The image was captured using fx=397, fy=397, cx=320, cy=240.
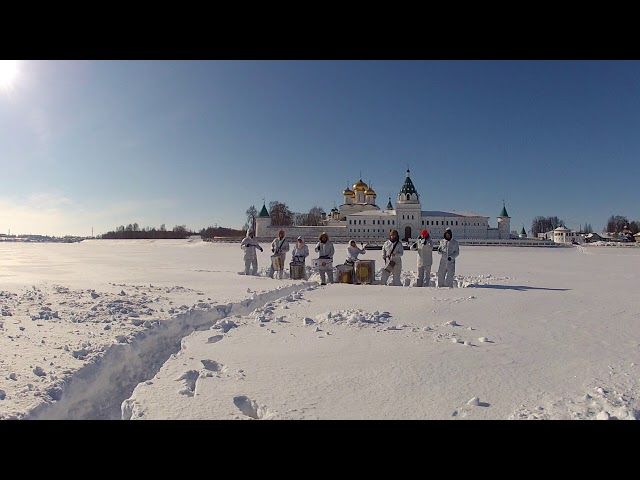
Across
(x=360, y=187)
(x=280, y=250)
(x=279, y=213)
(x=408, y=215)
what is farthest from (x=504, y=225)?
(x=280, y=250)

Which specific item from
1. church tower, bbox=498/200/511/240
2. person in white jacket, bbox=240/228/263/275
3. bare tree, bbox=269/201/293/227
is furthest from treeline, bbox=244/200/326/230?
person in white jacket, bbox=240/228/263/275

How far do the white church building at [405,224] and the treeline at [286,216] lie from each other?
612 centimetres

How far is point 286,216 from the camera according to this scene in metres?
86.9

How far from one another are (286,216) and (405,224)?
2758 centimetres

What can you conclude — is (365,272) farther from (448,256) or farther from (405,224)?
(405,224)

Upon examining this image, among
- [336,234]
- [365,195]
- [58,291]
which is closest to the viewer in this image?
[58,291]

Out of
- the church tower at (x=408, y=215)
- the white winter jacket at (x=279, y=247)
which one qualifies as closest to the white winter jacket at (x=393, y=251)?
the white winter jacket at (x=279, y=247)

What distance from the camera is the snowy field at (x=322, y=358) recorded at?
9.82ft

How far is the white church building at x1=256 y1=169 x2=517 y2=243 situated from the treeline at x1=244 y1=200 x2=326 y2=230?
20.1ft
